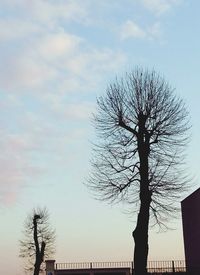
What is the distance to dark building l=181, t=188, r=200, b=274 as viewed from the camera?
110ft

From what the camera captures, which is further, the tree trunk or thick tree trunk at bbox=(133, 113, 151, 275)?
the tree trunk

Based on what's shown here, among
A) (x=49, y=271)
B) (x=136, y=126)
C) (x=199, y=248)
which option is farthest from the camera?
(x=49, y=271)

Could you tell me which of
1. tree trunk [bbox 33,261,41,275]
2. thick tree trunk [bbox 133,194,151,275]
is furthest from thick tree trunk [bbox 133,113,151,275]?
tree trunk [bbox 33,261,41,275]

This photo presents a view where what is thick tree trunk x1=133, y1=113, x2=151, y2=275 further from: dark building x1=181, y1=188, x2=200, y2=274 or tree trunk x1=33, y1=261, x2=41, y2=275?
tree trunk x1=33, y1=261, x2=41, y2=275

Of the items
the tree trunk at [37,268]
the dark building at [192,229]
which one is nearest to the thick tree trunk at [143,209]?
the dark building at [192,229]

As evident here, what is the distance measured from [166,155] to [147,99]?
138 inches

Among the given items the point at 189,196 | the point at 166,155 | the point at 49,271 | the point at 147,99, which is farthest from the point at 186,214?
the point at 49,271

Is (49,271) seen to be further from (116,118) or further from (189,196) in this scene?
(116,118)

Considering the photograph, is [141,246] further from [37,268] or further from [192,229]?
[37,268]

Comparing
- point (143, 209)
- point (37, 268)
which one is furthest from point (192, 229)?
point (37, 268)

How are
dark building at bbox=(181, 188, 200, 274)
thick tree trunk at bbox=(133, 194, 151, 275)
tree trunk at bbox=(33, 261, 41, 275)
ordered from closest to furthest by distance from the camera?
thick tree trunk at bbox=(133, 194, 151, 275) → dark building at bbox=(181, 188, 200, 274) → tree trunk at bbox=(33, 261, 41, 275)

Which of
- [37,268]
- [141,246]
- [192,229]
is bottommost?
[141,246]

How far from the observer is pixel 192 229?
35406 mm

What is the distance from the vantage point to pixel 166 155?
32.0 m
